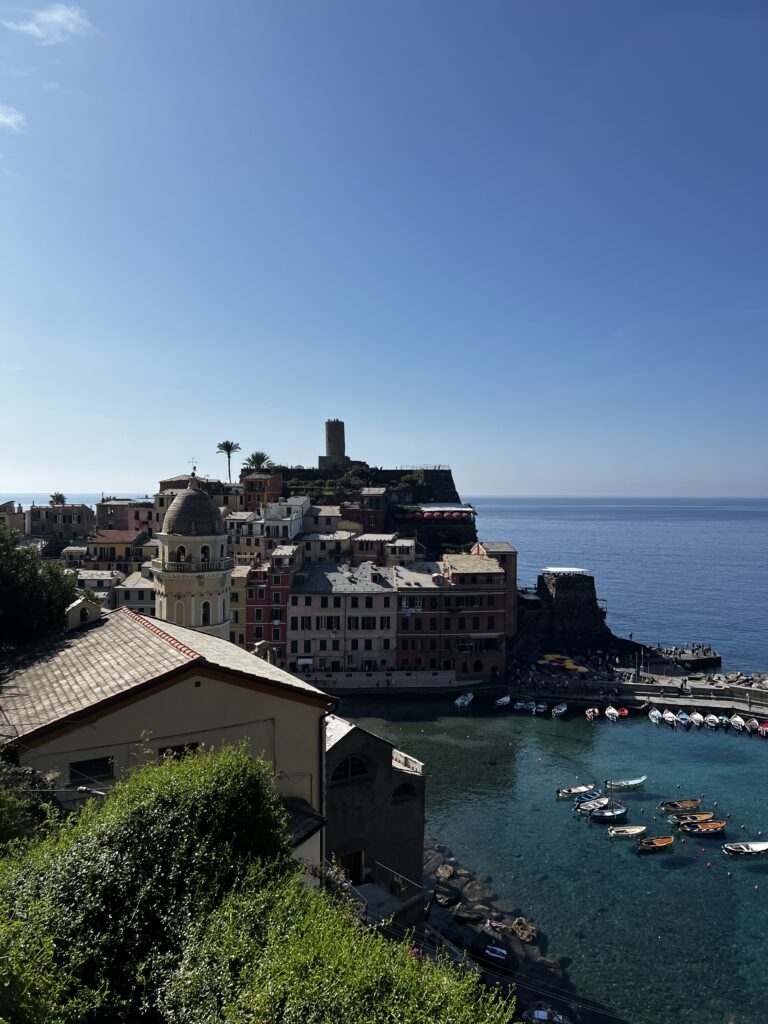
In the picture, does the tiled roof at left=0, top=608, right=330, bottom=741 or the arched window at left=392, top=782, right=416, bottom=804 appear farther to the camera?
the arched window at left=392, top=782, right=416, bottom=804

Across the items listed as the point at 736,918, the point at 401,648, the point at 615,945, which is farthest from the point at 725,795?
the point at 401,648

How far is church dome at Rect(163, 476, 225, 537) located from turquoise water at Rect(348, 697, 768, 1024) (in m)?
11.1

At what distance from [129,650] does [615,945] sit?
2625 cm

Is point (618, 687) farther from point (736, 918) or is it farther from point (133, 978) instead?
point (133, 978)

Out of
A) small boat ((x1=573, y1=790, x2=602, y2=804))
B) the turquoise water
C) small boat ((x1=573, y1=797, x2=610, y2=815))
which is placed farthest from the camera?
small boat ((x1=573, y1=790, x2=602, y2=804))

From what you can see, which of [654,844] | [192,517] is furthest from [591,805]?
[192,517]

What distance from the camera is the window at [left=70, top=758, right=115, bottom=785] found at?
13555 mm

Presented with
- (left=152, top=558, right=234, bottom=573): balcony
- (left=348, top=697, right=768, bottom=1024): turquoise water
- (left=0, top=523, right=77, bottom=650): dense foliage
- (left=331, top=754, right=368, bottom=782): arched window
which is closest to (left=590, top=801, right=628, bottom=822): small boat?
(left=348, top=697, right=768, bottom=1024): turquoise water

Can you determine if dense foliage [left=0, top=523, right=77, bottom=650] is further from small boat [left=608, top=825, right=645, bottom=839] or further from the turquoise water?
small boat [left=608, top=825, right=645, bottom=839]

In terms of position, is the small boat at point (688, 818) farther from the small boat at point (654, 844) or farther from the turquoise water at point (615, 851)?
the small boat at point (654, 844)

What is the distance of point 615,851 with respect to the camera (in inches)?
1447

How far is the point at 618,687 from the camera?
65562 millimetres

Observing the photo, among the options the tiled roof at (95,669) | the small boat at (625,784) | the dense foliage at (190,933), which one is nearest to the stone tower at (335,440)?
the small boat at (625,784)

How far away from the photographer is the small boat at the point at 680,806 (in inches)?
1615
